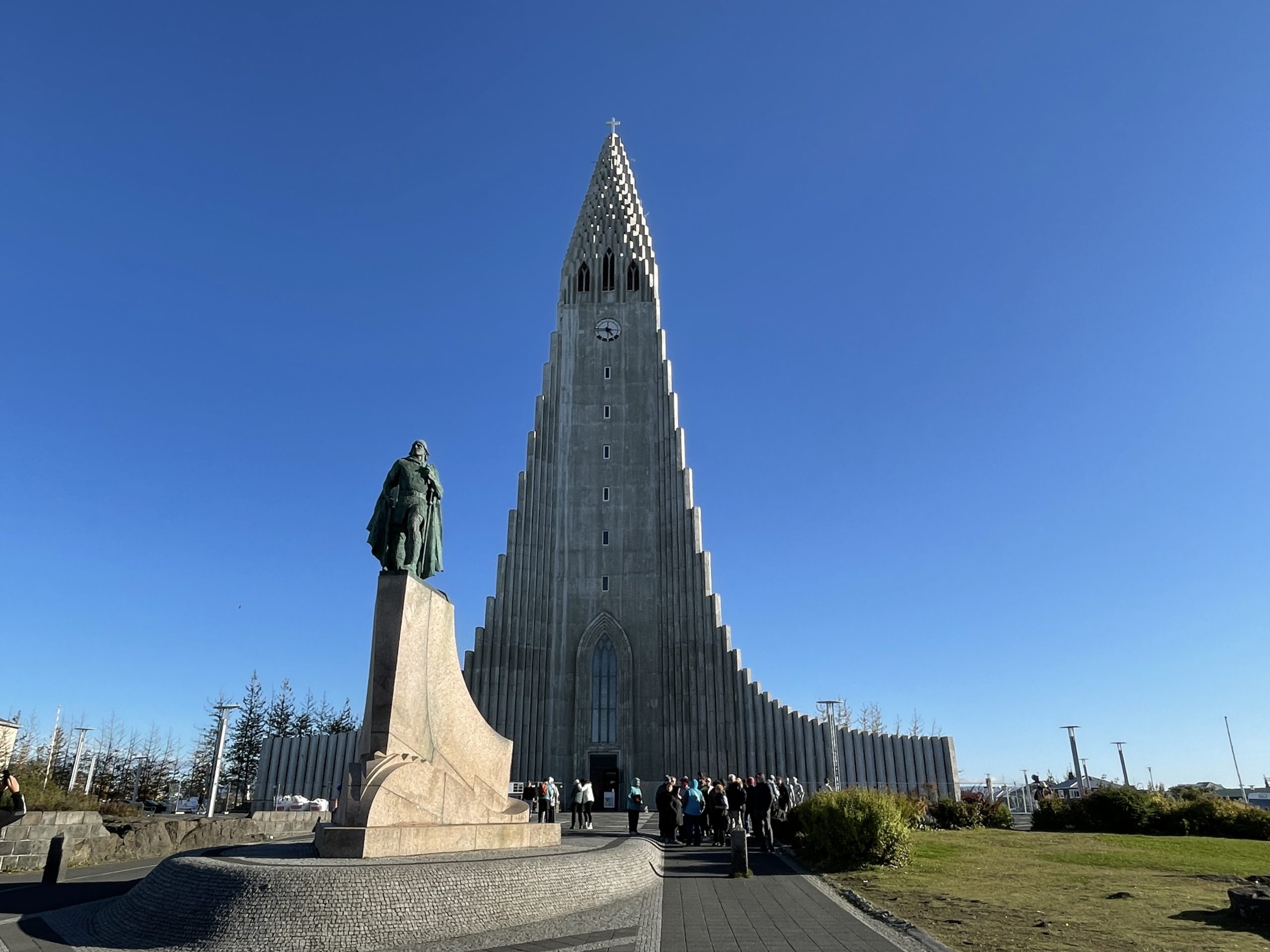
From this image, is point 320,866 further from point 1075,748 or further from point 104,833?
point 1075,748

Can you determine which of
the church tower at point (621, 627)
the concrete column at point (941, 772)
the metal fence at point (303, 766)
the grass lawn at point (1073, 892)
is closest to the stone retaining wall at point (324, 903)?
the grass lawn at point (1073, 892)

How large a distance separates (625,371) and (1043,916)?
1366 inches

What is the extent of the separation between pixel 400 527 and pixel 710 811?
10497mm

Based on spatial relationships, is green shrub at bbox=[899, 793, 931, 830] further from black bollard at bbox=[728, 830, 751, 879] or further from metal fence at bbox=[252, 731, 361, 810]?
metal fence at bbox=[252, 731, 361, 810]

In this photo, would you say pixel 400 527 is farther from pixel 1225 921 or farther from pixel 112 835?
pixel 1225 921

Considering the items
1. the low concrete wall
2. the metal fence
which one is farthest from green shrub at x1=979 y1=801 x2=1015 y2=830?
the metal fence

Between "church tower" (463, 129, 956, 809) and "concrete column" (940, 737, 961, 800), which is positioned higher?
"church tower" (463, 129, 956, 809)

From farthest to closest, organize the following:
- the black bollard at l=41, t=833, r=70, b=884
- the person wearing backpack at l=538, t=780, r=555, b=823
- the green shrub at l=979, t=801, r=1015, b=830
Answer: the green shrub at l=979, t=801, r=1015, b=830 → the person wearing backpack at l=538, t=780, r=555, b=823 → the black bollard at l=41, t=833, r=70, b=884

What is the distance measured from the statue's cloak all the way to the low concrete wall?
4.03 m

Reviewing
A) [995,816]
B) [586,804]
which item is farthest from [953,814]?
[586,804]

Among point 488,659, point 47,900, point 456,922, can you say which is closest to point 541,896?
point 456,922

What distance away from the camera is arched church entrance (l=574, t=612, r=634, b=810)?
113ft

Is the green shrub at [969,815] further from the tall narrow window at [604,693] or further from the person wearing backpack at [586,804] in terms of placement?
the tall narrow window at [604,693]

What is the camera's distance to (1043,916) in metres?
8.79
